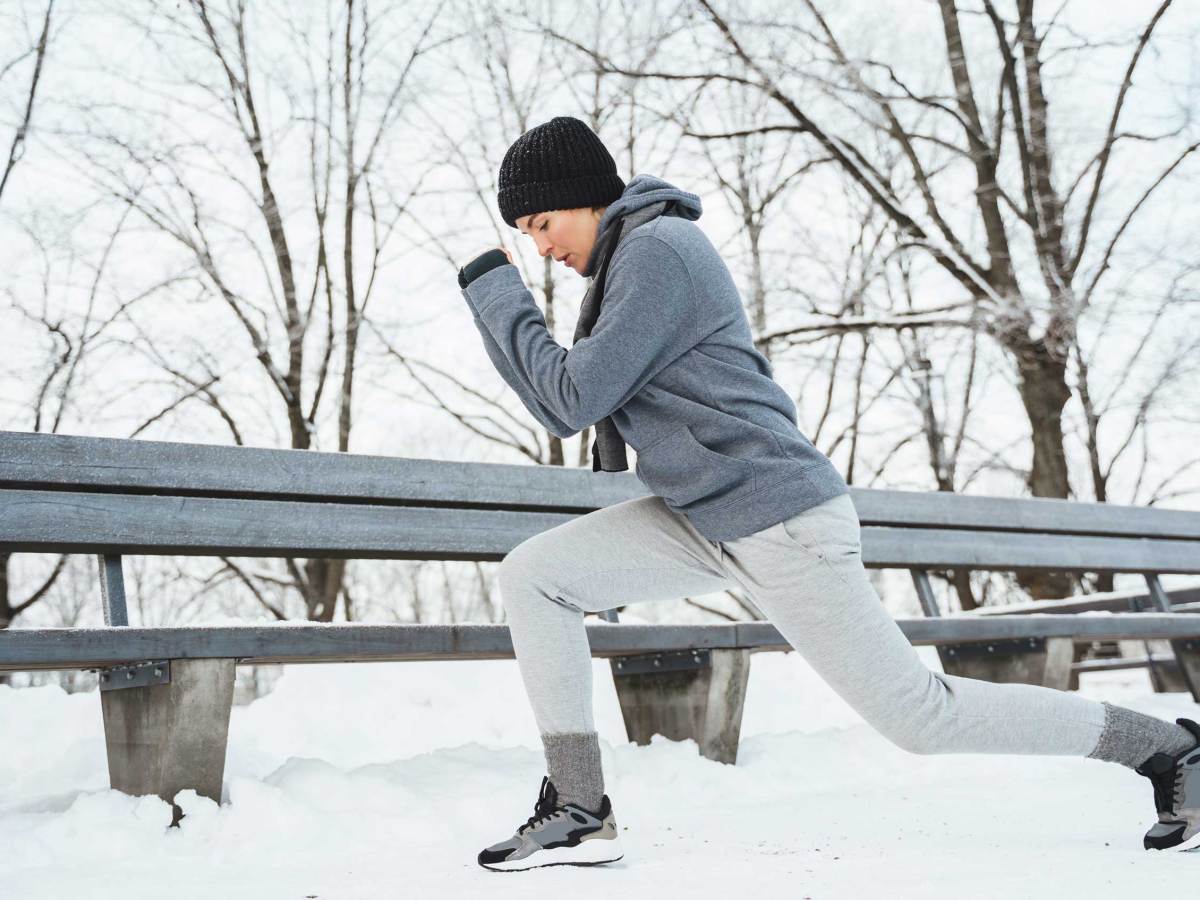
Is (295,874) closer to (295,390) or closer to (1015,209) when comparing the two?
(295,390)

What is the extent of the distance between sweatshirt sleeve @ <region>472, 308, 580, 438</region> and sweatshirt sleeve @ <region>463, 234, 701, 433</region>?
0.12 ft

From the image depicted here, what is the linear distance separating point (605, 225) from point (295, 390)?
9874 millimetres

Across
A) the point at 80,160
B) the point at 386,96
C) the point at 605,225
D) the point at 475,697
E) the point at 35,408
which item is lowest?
the point at 475,697

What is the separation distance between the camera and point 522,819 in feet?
10.7

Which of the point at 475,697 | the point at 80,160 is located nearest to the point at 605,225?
the point at 475,697

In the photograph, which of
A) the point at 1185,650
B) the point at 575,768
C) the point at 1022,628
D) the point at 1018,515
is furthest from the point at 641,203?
the point at 1185,650

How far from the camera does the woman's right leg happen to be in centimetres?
253

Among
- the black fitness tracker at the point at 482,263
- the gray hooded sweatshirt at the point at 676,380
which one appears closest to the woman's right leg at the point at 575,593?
the gray hooded sweatshirt at the point at 676,380

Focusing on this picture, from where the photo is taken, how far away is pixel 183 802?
9.52 feet

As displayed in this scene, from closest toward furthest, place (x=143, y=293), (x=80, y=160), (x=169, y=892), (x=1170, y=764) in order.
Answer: (x=169, y=892) → (x=1170, y=764) → (x=80, y=160) → (x=143, y=293)

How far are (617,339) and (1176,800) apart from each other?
1.56m

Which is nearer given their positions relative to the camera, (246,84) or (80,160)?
(80,160)

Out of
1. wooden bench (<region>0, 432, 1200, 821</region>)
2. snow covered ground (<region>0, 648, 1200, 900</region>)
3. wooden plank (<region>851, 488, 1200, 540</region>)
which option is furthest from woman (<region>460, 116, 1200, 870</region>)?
wooden plank (<region>851, 488, 1200, 540</region>)

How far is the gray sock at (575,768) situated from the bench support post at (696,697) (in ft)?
4.87
